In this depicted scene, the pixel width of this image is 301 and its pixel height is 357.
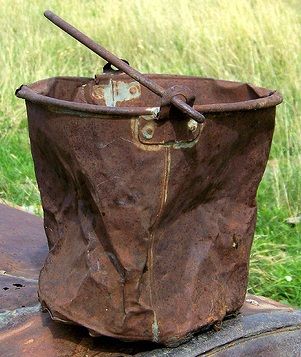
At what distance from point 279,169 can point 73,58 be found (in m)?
2.80

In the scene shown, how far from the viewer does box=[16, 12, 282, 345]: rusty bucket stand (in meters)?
1.40

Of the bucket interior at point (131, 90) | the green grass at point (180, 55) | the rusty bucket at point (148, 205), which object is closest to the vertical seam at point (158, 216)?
the rusty bucket at point (148, 205)

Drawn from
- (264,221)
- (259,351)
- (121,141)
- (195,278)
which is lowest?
(264,221)

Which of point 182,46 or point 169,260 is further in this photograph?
point 182,46

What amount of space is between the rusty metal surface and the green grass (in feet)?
6.03

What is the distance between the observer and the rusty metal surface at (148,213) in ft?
4.62

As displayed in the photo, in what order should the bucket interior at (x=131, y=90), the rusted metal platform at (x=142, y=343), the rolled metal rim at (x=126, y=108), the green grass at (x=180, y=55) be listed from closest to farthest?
the rolled metal rim at (x=126, y=108) < the rusted metal platform at (x=142, y=343) < the bucket interior at (x=131, y=90) < the green grass at (x=180, y=55)

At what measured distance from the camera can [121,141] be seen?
139 centimetres

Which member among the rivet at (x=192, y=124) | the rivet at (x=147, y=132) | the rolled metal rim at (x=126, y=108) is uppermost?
the rolled metal rim at (x=126, y=108)

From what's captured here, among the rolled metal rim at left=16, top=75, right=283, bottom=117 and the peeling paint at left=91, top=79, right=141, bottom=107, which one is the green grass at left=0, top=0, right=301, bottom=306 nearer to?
the peeling paint at left=91, top=79, right=141, bottom=107

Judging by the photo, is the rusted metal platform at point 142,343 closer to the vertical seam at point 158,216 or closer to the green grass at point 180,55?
the vertical seam at point 158,216

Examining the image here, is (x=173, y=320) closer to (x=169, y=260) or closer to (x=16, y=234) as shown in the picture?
(x=169, y=260)

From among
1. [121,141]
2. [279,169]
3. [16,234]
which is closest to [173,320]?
[121,141]

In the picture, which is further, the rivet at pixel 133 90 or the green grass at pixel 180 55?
the green grass at pixel 180 55
